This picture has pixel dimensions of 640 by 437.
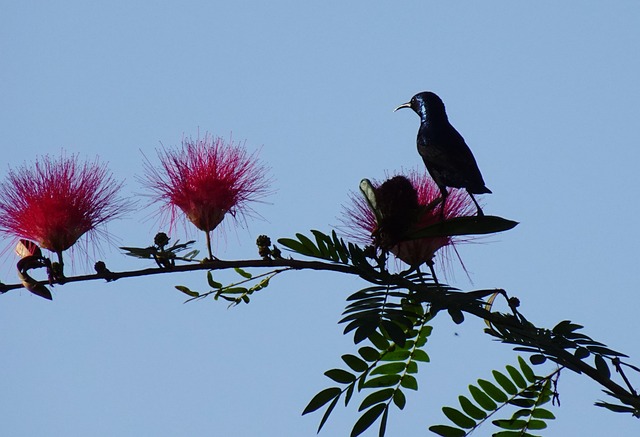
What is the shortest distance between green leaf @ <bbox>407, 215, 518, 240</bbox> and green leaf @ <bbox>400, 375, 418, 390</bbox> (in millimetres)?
424

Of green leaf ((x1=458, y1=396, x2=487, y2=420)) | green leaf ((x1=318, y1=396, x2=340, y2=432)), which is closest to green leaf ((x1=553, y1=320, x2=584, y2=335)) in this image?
green leaf ((x1=458, y1=396, x2=487, y2=420))

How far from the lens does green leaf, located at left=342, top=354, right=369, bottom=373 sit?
2.34 meters

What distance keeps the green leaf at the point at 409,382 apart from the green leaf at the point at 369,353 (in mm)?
111

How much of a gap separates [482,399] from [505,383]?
0.10 meters

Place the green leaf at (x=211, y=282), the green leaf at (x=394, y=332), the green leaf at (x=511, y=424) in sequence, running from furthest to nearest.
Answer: the green leaf at (x=211, y=282)
the green leaf at (x=511, y=424)
the green leaf at (x=394, y=332)

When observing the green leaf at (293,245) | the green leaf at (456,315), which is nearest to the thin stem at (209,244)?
the green leaf at (293,245)

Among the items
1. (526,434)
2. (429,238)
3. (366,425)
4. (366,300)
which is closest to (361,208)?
(429,238)

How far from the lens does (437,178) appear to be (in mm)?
2328

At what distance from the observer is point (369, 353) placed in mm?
2414

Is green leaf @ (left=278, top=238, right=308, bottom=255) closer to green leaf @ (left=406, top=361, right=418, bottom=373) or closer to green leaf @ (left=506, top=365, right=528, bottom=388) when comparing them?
green leaf @ (left=406, top=361, right=418, bottom=373)

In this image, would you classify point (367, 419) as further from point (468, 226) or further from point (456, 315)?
point (468, 226)

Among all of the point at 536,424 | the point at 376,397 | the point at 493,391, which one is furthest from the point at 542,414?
the point at 376,397

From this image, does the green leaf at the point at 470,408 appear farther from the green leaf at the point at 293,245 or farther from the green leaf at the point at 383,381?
the green leaf at the point at 293,245

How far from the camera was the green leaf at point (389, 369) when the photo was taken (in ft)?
8.04
